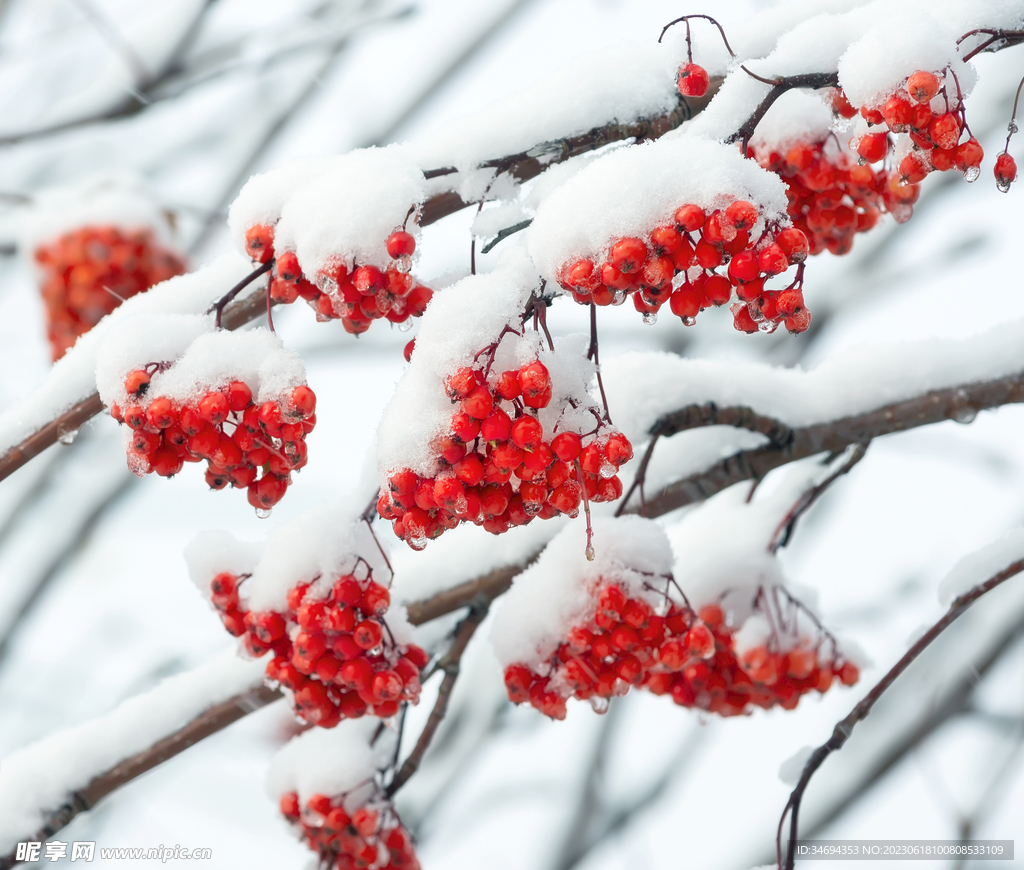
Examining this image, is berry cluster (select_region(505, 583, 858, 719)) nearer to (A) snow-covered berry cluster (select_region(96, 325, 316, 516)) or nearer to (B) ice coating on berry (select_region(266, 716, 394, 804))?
(B) ice coating on berry (select_region(266, 716, 394, 804))

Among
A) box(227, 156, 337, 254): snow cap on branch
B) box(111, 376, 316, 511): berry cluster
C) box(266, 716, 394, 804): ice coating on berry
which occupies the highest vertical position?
box(227, 156, 337, 254): snow cap on branch

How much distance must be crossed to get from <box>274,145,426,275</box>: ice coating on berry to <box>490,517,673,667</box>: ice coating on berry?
2.37 feet

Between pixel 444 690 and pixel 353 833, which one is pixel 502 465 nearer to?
pixel 444 690

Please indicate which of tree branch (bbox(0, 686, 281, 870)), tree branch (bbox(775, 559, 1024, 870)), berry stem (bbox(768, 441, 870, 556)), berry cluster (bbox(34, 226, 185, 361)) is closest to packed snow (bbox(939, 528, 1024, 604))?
tree branch (bbox(775, 559, 1024, 870))

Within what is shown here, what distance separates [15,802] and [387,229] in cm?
162

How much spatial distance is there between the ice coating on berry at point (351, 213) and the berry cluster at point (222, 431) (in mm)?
221

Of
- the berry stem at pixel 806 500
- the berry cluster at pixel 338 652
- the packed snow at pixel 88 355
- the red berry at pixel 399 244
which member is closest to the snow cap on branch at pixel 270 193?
the packed snow at pixel 88 355

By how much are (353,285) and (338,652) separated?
0.69 meters

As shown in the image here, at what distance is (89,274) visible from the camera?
10.5 ft

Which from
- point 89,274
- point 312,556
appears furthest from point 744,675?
point 89,274

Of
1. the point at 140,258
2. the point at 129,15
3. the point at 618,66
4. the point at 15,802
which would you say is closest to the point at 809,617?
the point at 618,66

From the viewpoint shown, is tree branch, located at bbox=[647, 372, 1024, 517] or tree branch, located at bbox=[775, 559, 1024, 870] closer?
tree branch, located at bbox=[775, 559, 1024, 870]

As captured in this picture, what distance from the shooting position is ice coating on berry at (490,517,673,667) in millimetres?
1679

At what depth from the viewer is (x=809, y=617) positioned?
2.24 meters
